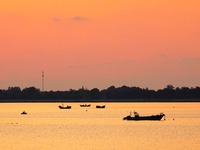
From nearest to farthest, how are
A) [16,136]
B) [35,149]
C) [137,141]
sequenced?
[35,149]
[137,141]
[16,136]

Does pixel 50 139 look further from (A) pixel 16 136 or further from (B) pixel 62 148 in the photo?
(B) pixel 62 148

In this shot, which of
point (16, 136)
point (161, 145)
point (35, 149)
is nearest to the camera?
point (35, 149)

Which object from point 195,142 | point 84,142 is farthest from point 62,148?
point 195,142

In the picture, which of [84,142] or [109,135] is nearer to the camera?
[84,142]

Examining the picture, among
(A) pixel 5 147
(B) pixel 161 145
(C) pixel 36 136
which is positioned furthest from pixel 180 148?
(C) pixel 36 136

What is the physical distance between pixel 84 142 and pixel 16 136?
2118cm

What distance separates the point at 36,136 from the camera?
5778 inches

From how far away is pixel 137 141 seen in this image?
133125 millimetres

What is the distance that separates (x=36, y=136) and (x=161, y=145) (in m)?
32.4

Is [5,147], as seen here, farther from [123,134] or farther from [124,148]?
[123,134]

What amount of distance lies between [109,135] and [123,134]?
16.1 ft

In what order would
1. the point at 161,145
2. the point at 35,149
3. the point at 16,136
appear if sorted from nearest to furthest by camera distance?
the point at 35,149
the point at 161,145
the point at 16,136

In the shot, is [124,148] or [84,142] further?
[84,142]

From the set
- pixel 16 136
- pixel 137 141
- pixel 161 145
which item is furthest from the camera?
pixel 16 136
